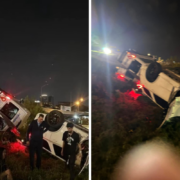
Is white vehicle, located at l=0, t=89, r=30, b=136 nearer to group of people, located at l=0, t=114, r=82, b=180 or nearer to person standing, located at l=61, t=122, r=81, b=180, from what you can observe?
group of people, located at l=0, t=114, r=82, b=180

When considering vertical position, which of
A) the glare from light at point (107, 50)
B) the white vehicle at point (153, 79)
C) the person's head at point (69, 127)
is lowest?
the person's head at point (69, 127)

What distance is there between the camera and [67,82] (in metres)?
2.23

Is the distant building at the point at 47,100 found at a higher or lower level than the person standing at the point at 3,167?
higher

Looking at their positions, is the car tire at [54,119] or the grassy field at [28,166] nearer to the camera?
the grassy field at [28,166]

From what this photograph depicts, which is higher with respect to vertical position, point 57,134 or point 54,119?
point 54,119

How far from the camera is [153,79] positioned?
2.19 metres

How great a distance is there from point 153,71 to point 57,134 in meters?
1.61

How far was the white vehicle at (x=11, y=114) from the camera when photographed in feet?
6.70

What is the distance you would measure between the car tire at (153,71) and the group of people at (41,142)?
128 centimetres

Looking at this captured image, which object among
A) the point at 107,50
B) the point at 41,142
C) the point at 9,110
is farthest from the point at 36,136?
the point at 107,50

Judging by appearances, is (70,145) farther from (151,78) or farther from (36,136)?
(151,78)

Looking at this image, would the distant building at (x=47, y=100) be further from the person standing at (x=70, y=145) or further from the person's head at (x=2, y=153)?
the person's head at (x=2, y=153)

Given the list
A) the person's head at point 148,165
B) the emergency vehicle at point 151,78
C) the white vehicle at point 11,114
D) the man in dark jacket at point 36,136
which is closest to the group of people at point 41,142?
the man in dark jacket at point 36,136

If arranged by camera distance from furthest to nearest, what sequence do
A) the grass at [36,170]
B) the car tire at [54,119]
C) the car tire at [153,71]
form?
the car tire at [153,71] → the car tire at [54,119] → the grass at [36,170]
